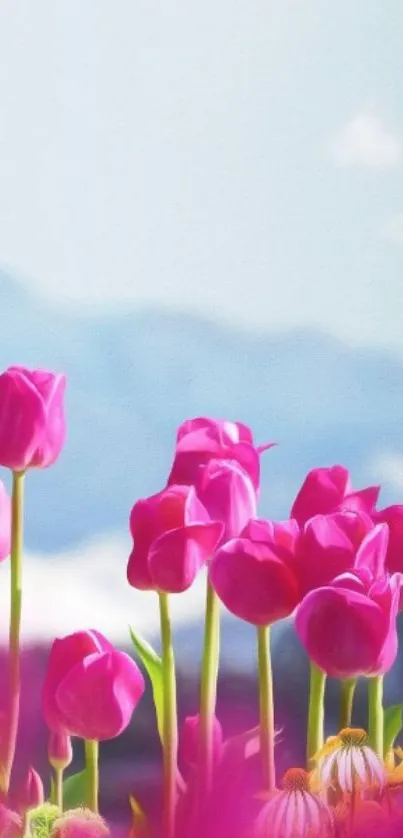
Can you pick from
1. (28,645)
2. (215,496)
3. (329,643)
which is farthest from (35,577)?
(329,643)

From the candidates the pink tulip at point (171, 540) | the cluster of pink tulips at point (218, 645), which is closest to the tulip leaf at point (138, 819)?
the cluster of pink tulips at point (218, 645)

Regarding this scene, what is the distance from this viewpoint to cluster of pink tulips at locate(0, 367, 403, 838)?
115cm

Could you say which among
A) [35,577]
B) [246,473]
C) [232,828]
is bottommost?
[232,828]

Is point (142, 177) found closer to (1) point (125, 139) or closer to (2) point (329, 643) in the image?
(1) point (125, 139)

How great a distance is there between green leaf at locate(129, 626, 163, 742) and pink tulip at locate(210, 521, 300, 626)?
0.33 ft

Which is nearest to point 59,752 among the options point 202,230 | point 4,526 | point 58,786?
point 58,786

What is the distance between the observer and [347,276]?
4.21ft

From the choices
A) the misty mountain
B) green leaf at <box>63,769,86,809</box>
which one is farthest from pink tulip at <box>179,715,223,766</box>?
the misty mountain

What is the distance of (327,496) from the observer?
1.22 meters

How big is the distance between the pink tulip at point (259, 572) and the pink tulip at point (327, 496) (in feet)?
0.16

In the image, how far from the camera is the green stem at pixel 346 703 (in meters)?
1.21

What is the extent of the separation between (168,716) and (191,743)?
4 cm

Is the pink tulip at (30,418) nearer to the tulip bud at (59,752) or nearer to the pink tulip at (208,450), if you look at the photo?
the pink tulip at (208,450)

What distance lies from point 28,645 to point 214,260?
46cm
